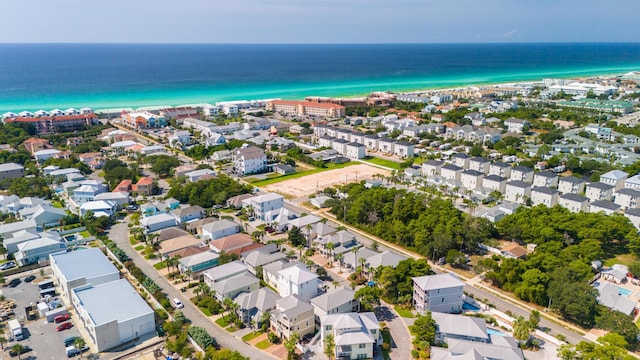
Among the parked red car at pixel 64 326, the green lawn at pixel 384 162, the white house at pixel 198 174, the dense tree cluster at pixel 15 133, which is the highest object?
the dense tree cluster at pixel 15 133

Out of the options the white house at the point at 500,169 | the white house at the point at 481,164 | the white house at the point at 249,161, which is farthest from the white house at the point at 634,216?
the white house at the point at 249,161

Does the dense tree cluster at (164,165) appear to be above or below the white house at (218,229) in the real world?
above

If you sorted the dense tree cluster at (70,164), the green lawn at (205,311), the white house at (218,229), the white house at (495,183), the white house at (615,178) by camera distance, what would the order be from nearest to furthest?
the green lawn at (205,311) < the white house at (218,229) < the white house at (615,178) < the white house at (495,183) < the dense tree cluster at (70,164)

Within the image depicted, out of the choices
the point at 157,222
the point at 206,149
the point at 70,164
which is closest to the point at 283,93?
the point at 206,149

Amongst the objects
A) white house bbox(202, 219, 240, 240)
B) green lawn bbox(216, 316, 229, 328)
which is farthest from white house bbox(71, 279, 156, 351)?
white house bbox(202, 219, 240, 240)

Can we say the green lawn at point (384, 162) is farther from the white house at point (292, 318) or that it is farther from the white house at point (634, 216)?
the white house at point (292, 318)

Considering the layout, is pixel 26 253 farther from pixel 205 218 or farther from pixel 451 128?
pixel 451 128

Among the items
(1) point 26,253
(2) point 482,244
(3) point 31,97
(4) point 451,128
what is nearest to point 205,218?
(1) point 26,253

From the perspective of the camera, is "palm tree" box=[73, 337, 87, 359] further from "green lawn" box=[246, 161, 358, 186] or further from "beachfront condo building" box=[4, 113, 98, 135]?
"beachfront condo building" box=[4, 113, 98, 135]

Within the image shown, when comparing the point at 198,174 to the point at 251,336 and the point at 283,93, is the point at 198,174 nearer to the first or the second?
the point at 251,336
